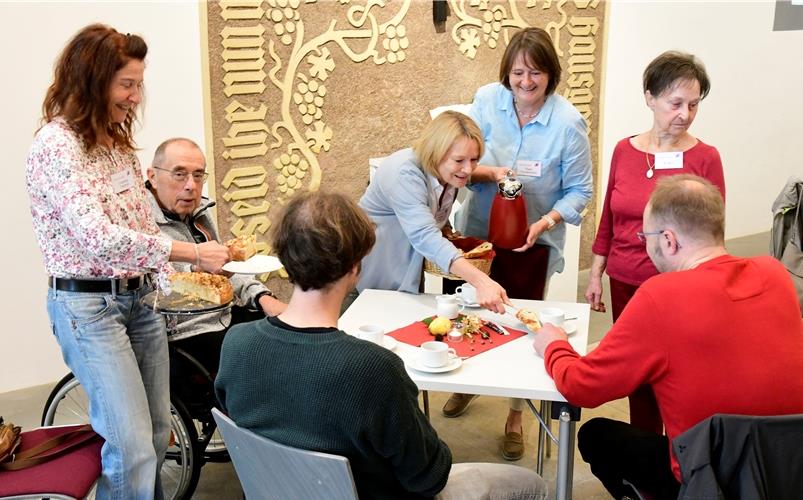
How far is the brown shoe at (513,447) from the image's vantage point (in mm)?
2936

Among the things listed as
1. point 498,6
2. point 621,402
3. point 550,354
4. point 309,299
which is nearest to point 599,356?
point 550,354

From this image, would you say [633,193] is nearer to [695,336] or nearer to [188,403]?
[695,336]

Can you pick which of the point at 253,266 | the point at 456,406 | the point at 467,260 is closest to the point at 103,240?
the point at 253,266

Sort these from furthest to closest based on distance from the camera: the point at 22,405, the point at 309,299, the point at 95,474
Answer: the point at 22,405 < the point at 95,474 < the point at 309,299

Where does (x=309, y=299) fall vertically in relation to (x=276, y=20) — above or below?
below

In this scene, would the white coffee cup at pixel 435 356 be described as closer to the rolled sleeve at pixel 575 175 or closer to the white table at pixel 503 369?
the white table at pixel 503 369

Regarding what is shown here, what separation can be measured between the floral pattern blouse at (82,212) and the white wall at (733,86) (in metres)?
4.19

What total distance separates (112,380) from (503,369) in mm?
1031

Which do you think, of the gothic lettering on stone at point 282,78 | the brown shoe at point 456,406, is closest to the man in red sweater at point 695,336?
the brown shoe at point 456,406

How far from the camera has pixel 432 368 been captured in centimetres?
198

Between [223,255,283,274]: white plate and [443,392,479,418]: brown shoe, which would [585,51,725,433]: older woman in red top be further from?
[223,255,283,274]: white plate

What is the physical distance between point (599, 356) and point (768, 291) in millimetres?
402

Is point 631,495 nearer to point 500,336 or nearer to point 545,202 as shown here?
point 500,336

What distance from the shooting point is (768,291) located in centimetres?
166
